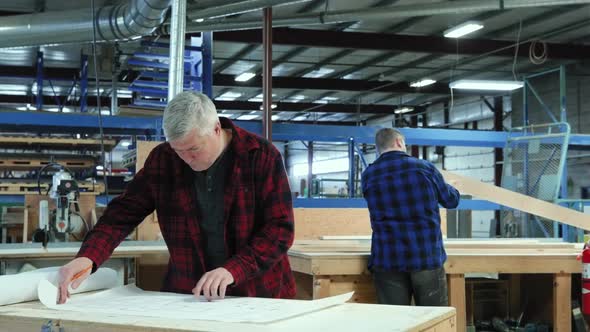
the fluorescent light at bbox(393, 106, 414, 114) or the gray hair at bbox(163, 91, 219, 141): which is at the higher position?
the fluorescent light at bbox(393, 106, 414, 114)

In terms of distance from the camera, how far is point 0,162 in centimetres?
793

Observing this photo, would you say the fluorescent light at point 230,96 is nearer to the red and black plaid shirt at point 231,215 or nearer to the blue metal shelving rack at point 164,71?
the blue metal shelving rack at point 164,71

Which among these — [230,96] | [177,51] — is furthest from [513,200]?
[230,96]

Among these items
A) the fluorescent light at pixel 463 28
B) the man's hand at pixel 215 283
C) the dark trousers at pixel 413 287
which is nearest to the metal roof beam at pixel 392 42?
the fluorescent light at pixel 463 28

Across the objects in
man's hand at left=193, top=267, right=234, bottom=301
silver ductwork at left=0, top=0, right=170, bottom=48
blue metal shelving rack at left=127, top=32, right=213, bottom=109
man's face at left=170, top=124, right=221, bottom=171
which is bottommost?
man's hand at left=193, top=267, right=234, bottom=301

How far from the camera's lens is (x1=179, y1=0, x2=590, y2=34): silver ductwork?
6.12 m

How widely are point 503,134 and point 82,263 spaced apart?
8.56 m

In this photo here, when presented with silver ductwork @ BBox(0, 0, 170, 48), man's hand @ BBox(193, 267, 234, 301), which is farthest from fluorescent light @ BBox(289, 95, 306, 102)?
man's hand @ BBox(193, 267, 234, 301)

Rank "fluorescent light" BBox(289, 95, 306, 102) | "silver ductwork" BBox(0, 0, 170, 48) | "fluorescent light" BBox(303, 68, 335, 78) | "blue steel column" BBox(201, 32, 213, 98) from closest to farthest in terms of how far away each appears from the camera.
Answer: "silver ductwork" BBox(0, 0, 170, 48)
"blue steel column" BBox(201, 32, 213, 98)
"fluorescent light" BBox(303, 68, 335, 78)
"fluorescent light" BBox(289, 95, 306, 102)

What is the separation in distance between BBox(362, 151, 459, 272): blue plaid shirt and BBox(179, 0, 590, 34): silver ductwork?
3.26 m

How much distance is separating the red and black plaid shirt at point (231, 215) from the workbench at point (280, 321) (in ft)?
1.20

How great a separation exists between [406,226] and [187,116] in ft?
6.28

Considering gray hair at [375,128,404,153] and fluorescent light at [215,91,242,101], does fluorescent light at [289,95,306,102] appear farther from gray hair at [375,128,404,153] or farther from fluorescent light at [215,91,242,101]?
gray hair at [375,128,404,153]

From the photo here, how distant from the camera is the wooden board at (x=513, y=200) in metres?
4.34
